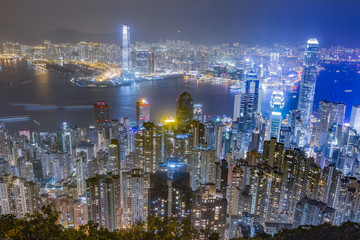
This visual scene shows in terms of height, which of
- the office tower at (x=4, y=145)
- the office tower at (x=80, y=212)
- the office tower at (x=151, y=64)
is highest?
the office tower at (x=151, y=64)

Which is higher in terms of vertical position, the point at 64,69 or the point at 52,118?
the point at 64,69

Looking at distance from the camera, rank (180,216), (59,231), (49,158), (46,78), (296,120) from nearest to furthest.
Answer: (59,231) < (180,216) < (49,158) < (296,120) < (46,78)

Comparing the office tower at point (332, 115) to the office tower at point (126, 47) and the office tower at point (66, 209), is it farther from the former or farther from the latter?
the office tower at point (126, 47)

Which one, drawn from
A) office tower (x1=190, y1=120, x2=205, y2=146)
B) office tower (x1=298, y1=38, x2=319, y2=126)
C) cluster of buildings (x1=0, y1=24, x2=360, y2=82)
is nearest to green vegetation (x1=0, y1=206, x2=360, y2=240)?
office tower (x1=190, y1=120, x2=205, y2=146)

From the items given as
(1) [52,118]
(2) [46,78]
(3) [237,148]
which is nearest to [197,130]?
(3) [237,148]

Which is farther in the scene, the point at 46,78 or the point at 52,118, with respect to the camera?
the point at 46,78

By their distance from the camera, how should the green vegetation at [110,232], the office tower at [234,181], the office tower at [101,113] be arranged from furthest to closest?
the office tower at [101,113]
the office tower at [234,181]
the green vegetation at [110,232]

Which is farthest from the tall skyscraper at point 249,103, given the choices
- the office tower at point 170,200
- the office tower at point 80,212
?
the office tower at point 80,212

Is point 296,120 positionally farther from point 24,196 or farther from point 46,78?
point 46,78
